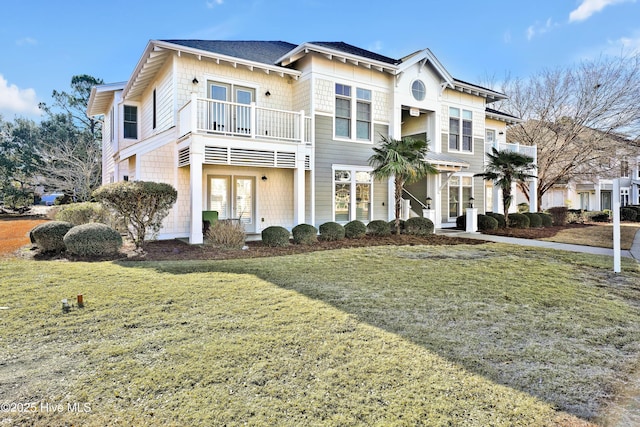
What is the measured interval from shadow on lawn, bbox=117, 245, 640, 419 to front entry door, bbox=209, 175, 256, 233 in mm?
6421

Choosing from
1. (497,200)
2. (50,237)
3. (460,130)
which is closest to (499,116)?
(460,130)

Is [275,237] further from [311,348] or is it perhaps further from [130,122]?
[130,122]

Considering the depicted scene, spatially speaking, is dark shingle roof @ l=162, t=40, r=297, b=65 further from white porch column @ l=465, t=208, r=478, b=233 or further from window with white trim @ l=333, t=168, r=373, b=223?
white porch column @ l=465, t=208, r=478, b=233

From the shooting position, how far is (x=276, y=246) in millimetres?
10578

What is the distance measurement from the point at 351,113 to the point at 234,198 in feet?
18.7

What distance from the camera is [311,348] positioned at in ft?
11.7

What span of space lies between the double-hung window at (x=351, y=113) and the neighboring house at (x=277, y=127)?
41 millimetres

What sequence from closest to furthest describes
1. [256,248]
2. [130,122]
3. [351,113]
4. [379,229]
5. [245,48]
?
1. [256,248]
2. [379,229]
3. [351,113]
4. [245,48]
5. [130,122]

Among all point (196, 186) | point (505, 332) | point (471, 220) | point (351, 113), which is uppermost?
point (351, 113)

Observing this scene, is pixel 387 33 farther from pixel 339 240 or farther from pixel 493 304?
pixel 493 304

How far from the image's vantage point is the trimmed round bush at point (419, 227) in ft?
45.1

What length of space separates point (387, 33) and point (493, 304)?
17421 mm

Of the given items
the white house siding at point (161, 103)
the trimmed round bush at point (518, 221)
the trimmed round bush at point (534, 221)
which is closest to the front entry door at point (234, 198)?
the white house siding at point (161, 103)

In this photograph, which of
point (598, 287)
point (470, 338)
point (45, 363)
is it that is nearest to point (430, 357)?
point (470, 338)
